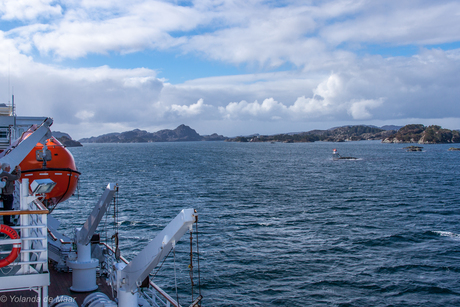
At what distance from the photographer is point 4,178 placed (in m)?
11.2

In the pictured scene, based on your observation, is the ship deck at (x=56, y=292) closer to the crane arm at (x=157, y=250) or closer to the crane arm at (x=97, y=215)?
the crane arm at (x=97, y=215)

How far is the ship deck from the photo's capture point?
12.5 metres

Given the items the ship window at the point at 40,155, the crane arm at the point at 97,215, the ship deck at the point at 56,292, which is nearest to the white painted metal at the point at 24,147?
the ship window at the point at 40,155

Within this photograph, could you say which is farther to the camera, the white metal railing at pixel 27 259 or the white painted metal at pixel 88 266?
the white painted metal at pixel 88 266

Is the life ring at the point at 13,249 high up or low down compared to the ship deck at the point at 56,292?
up

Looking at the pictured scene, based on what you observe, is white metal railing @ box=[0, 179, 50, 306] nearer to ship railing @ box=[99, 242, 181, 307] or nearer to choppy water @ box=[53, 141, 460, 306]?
ship railing @ box=[99, 242, 181, 307]

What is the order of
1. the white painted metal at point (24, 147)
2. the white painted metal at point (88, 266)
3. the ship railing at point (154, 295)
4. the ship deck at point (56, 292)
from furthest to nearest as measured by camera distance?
the white painted metal at point (88, 266) → the ship railing at point (154, 295) → the ship deck at point (56, 292) → the white painted metal at point (24, 147)

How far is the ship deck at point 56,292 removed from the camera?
12469mm

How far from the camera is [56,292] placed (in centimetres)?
1464

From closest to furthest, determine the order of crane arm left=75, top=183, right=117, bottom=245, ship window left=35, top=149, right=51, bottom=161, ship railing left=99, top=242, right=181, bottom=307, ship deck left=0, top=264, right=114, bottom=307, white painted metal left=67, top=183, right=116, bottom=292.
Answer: ship deck left=0, top=264, right=114, bottom=307 < ship railing left=99, top=242, right=181, bottom=307 < crane arm left=75, top=183, right=117, bottom=245 < white painted metal left=67, top=183, right=116, bottom=292 < ship window left=35, top=149, right=51, bottom=161

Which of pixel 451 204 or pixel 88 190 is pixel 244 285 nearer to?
pixel 451 204

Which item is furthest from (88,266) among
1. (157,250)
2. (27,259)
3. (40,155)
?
(157,250)

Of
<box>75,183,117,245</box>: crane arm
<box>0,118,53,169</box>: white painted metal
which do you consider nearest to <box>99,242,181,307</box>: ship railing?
<box>75,183,117,245</box>: crane arm

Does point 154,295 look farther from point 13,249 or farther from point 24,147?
point 24,147
